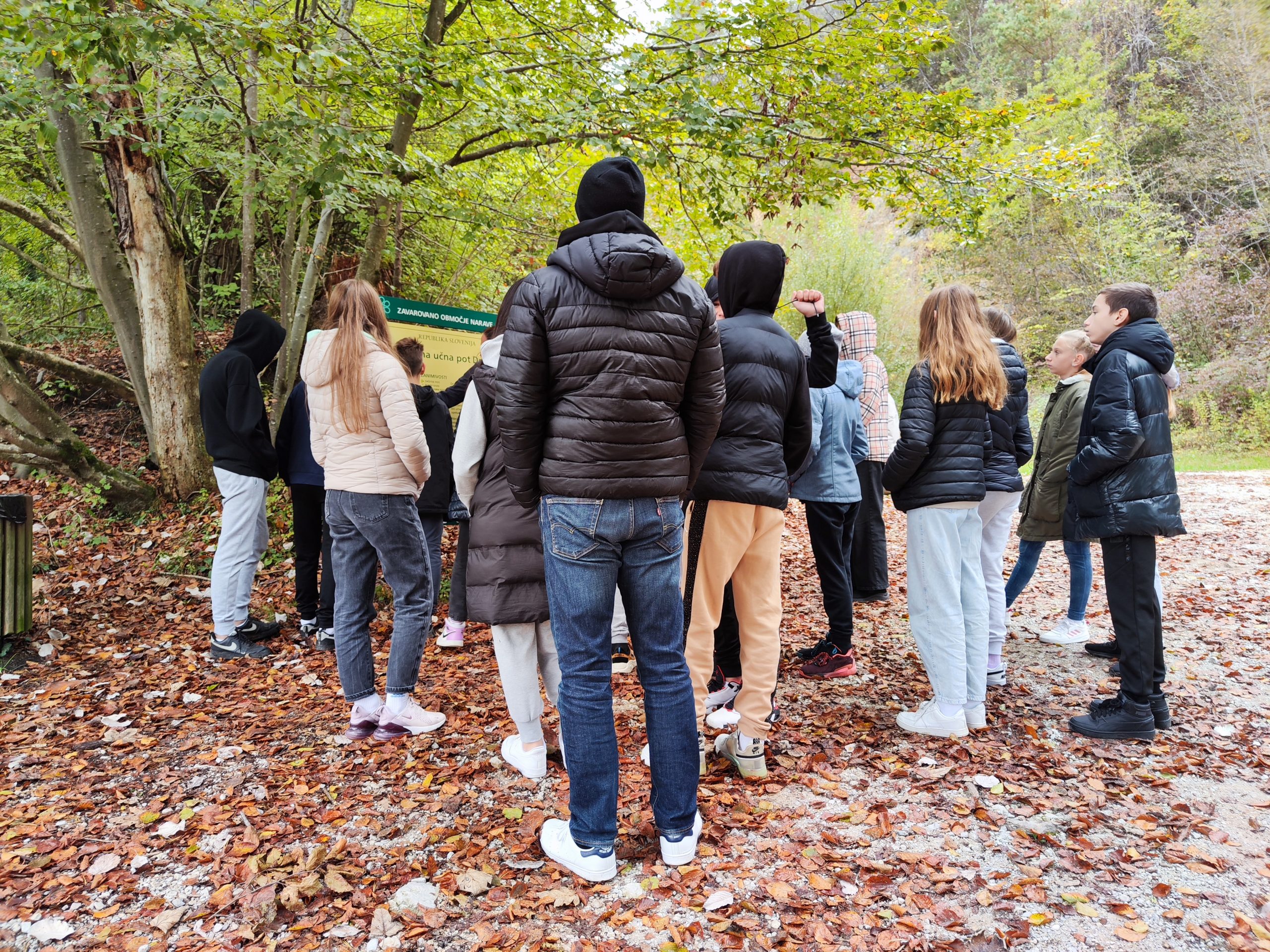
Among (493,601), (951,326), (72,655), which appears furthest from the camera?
(72,655)

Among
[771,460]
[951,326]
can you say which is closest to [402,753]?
[771,460]

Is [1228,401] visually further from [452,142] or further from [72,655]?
[72,655]

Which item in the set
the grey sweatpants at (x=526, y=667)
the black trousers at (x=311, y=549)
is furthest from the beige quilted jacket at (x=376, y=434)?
the black trousers at (x=311, y=549)

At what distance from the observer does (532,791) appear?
3271 millimetres

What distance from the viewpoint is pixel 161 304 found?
6574mm

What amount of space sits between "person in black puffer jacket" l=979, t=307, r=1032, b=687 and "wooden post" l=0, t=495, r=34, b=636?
19.4ft

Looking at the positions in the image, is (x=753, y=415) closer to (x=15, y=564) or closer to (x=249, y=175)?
(x=15, y=564)

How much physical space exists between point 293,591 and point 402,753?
320cm

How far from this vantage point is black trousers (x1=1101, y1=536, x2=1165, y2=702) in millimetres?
3602

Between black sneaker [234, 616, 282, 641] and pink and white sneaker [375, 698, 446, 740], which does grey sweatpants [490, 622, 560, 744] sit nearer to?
pink and white sneaker [375, 698, 446, 740]

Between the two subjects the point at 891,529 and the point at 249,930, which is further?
the point at 891,529

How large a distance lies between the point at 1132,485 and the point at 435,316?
17.3 feet

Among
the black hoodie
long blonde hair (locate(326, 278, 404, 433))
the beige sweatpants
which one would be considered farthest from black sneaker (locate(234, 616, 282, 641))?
the beige sweatpants

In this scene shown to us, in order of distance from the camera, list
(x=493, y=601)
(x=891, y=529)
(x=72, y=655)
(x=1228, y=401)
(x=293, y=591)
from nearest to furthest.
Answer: (x=493, y=601) → (x=72, y=655) → (x=293, y=591) → (x=891, y=529) → (x=1228, y=401)
